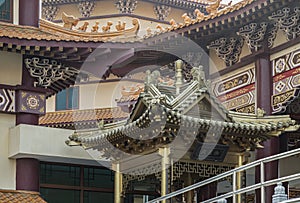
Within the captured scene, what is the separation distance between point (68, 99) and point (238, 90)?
43.0ft

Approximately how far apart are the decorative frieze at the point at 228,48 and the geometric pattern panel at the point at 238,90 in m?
0.40

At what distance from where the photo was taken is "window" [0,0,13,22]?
21.3 meters

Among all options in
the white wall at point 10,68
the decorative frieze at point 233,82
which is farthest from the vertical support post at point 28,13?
the decorative frieze at point 233,82

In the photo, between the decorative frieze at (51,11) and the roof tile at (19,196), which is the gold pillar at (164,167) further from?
the decorative frieze at (51,11)

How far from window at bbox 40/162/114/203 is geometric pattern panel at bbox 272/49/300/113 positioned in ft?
15.2

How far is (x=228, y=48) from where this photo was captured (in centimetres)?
2188

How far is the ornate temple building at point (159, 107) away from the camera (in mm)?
17781

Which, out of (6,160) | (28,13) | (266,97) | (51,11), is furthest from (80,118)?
(266,97)

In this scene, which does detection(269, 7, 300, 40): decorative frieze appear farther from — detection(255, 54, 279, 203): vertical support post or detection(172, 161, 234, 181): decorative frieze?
detection(172, 161, 234, 181): decorative frieze

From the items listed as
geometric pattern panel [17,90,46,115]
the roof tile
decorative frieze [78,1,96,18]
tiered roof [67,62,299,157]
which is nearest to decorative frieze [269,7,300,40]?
tiered roof [67,62,299,157]

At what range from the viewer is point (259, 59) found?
2084 centimetres

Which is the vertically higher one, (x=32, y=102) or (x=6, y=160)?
(x=32, y=102)

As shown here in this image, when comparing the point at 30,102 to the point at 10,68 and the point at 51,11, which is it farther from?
the point at 51,11

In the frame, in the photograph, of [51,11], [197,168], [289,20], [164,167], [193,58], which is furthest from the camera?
[51,11]
